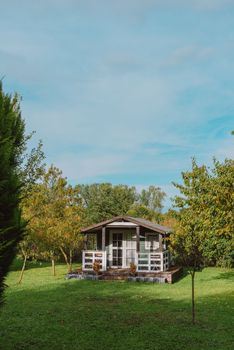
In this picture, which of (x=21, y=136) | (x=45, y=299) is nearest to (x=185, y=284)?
(x=45, y=299)

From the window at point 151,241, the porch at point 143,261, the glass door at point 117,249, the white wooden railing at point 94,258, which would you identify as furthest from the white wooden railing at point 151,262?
the glass door at point 117,249

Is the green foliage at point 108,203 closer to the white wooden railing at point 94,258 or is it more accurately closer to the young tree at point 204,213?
the white wooden railing at point 94,258

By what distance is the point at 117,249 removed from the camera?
1070 inches

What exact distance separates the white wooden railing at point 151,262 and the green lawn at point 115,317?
10.0ft

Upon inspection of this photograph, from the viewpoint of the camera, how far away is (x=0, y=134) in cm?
645

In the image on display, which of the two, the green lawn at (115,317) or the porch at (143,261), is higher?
the porch at (143,261)

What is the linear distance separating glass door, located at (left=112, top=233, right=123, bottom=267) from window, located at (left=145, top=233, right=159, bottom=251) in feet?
5.86

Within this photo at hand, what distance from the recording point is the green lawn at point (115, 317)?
9602 millimetres

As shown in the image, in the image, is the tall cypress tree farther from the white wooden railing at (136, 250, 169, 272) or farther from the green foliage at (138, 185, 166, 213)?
the green foliage at (138, 185, 166, 213)

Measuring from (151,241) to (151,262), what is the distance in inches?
95.3

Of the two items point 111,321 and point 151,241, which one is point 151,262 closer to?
point 151,241

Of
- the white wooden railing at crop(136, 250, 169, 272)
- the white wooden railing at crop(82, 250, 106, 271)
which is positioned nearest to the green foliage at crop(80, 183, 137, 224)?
the white wooden railing at crop(82, 250, 106, 271)

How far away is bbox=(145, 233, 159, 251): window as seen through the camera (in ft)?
88.5

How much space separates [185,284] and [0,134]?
1658 centimetres
